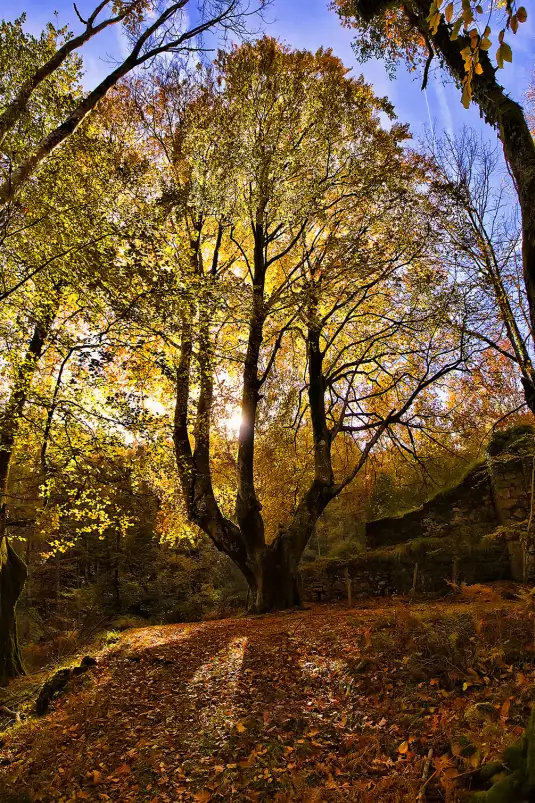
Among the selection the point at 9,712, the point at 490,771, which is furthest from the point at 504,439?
the point at 9,712

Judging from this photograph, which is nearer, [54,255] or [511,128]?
[511,128]

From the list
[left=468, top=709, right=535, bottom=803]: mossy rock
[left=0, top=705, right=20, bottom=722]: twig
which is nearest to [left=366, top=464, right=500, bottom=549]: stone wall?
[left=468, top=709, right=535, bottom=803]: mossy rock

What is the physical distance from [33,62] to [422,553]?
13.5 metres

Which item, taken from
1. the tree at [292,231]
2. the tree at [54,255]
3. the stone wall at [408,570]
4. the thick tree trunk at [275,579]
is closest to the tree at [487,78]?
the tree at [54,255]

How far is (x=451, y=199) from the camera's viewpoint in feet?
33.5

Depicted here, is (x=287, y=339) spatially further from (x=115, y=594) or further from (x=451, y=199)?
(x=115, y=594)

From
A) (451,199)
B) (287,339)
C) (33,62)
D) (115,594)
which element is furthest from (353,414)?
(115,594)

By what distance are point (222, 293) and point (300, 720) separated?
6.83m

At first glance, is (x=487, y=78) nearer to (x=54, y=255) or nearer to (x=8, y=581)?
(x=54, y=255)

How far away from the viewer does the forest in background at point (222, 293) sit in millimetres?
6016

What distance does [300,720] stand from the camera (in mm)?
4547

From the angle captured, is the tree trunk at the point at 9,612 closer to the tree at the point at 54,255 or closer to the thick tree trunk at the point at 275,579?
the tree at the point at 54,255

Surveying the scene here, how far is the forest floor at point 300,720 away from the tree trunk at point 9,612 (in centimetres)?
413

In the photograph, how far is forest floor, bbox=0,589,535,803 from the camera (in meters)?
3.45
